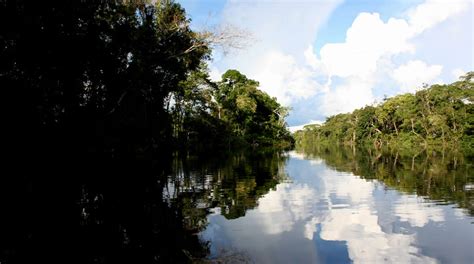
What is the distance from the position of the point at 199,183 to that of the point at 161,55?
9.64m

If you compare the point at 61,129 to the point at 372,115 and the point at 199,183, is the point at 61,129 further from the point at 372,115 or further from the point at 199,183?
the point at 372,115

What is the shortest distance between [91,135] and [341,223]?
42.0 feet

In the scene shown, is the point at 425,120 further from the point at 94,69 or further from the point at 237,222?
the point at 237,222

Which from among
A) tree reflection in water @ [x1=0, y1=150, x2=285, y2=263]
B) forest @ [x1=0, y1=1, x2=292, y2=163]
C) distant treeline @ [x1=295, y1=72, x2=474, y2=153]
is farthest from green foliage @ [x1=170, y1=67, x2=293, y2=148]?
distant treeline @ [x1=295, y1=72, x2=474, y2=153]

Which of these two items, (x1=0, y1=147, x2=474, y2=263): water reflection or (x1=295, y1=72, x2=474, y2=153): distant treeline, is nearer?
(x1=0, y1=147, x2=474, y2=263): water reflection

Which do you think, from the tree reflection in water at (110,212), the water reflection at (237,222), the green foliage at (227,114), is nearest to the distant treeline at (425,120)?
the green foliage at (227,114)

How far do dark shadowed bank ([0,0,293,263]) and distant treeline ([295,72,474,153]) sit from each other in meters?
54.1

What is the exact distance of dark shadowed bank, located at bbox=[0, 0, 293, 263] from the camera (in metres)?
9.80

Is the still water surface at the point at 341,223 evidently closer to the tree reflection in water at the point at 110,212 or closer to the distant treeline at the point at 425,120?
the tree reflection in water at the point at 110,212

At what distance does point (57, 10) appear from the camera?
1416 cm

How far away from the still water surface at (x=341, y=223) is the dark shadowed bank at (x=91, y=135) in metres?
0.58

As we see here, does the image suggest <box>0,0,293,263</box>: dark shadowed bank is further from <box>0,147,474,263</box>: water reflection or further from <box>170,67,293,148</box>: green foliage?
<box>170,67,293,148</box>: green foliage

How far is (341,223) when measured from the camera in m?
11.4

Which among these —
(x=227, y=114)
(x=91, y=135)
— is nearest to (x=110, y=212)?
(x=91, y=135)
